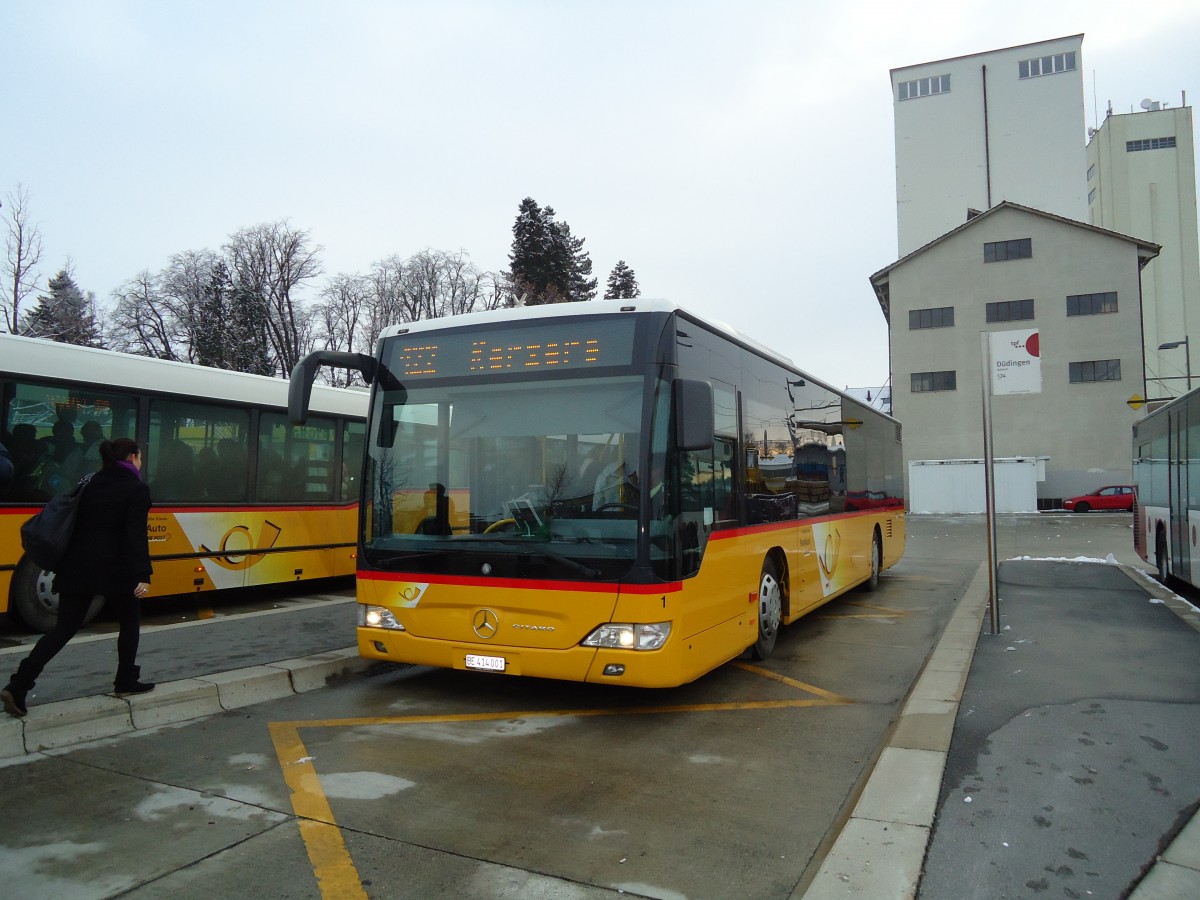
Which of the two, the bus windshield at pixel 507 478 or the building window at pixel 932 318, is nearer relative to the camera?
the bus windshield at pixel 507 478

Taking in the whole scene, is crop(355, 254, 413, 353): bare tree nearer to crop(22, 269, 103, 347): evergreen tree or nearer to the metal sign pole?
crop(22, 269, 103, 347): evergreen tree

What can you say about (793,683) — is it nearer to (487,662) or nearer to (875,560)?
(487,662)

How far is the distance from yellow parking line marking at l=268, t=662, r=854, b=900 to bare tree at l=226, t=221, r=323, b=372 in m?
44.0

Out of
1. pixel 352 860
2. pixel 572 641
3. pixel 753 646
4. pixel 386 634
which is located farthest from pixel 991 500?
pixel 352 860

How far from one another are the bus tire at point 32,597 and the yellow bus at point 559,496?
13.6 feet

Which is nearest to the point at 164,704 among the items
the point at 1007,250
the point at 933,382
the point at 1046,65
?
the point at 933,382

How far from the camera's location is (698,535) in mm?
5965

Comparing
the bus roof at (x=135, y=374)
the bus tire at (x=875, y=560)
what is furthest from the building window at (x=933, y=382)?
the bus roof at (x=135, y=374)

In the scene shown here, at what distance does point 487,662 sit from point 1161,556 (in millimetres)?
12257

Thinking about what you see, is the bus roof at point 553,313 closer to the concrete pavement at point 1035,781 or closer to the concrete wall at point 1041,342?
the concrete pavement at point 1035,781

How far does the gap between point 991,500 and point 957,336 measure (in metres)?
40.2

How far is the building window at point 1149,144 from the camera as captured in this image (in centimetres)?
6569

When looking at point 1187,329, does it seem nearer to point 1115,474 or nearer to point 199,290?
point 1115,474

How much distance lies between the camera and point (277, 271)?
47312mm
